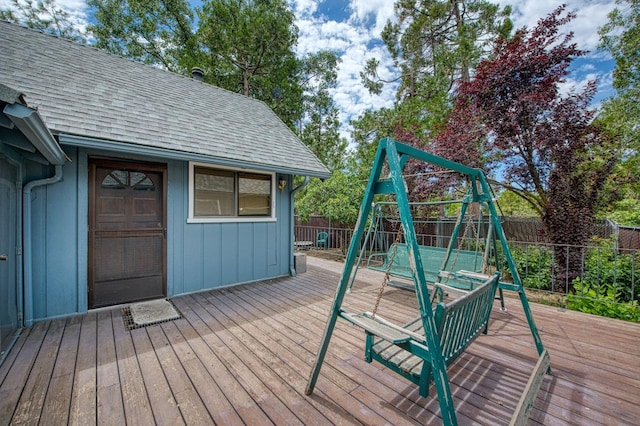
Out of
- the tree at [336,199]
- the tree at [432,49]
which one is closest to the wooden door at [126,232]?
the tree at [336,199]

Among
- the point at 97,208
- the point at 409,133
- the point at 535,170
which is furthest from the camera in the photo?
the point at 409,133

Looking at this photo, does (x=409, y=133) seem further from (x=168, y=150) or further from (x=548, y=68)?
(x=168, y=150)

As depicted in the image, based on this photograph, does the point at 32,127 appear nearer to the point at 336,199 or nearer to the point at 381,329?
the point at 381,329

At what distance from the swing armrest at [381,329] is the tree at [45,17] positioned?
1810 cm

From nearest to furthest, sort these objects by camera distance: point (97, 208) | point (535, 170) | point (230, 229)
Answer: point (97, 208), point (230, 229), point (535, 170)

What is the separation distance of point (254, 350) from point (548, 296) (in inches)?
201

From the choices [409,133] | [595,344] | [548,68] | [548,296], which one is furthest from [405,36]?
[595,344]

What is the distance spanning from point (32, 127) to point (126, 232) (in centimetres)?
196

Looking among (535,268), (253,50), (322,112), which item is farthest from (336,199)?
(322,112)

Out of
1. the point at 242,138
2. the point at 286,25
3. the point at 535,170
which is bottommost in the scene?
the point at 535,170

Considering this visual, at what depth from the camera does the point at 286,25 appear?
12.1 meters

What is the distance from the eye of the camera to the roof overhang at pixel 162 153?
2.95 metres

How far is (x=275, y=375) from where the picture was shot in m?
2.10

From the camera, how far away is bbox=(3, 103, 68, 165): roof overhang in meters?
1.76
